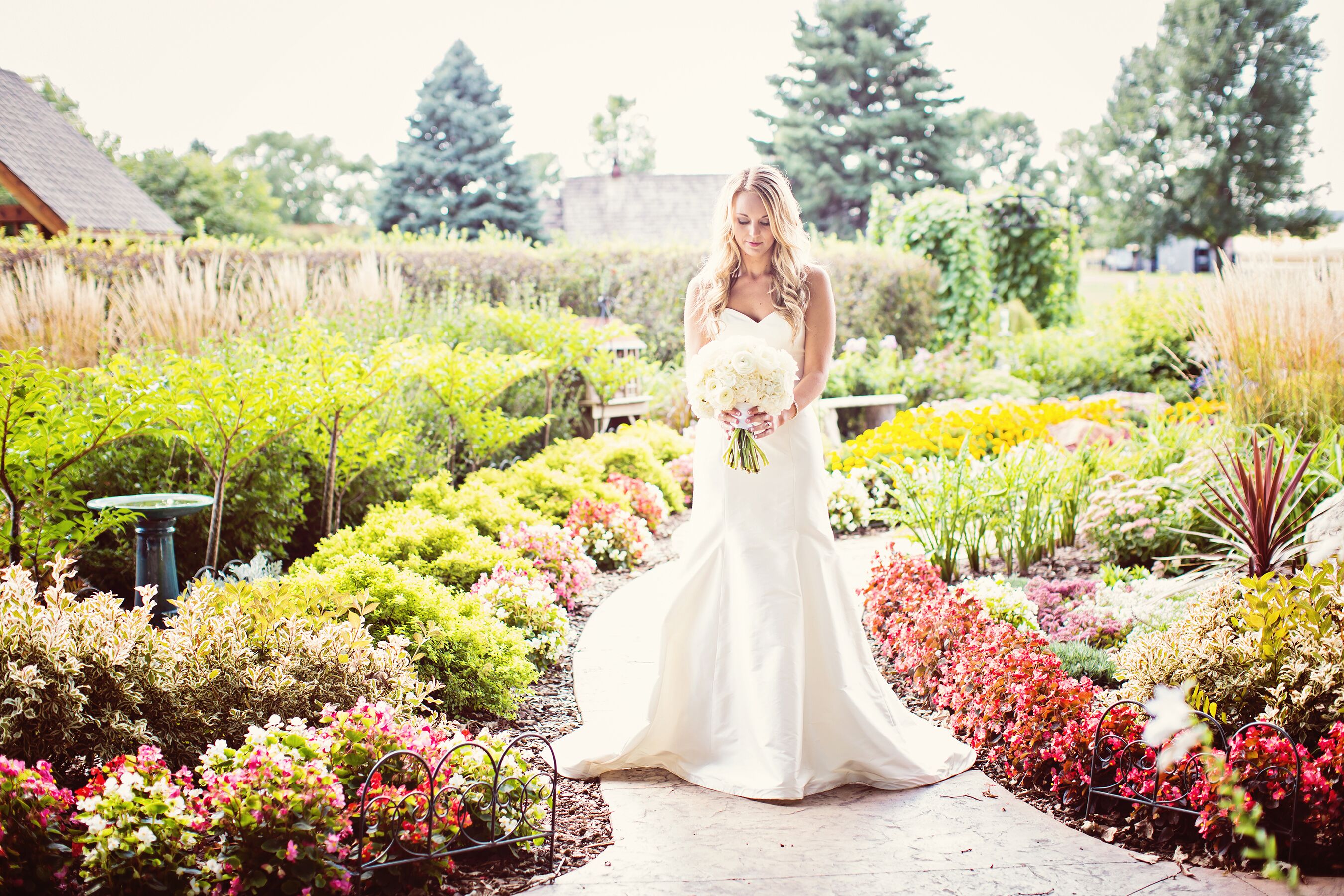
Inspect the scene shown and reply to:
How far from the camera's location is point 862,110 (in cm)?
2506

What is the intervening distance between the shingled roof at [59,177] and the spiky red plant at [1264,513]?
44.2 ft

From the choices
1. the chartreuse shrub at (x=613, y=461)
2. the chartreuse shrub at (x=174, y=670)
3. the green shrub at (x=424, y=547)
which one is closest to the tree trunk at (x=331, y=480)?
the green shrub at (x=424, y=547)

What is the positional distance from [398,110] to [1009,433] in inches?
814

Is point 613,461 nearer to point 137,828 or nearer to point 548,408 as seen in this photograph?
point 548,408

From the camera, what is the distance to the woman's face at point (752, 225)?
10.2 ft

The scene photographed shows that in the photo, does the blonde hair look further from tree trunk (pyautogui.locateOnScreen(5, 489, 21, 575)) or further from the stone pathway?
tree trunk (pyautogui.locateOnScreen(5, 489, 21, 575))

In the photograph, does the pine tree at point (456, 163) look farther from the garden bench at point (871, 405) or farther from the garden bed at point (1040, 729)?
the garden bed at point (1040, 729)

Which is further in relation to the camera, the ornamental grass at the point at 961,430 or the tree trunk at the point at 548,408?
the tree trunk at the point at 548,408

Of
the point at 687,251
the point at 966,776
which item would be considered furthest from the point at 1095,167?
the point at 966,776

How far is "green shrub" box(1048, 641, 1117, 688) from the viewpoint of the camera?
3.60 m

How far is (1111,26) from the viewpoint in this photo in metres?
19.0

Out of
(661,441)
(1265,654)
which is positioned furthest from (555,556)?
(1265,654)

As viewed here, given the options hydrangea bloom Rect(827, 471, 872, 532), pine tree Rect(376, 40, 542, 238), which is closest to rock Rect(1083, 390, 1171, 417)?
hydrangea bloom Rect(827, 471, 872, 532)

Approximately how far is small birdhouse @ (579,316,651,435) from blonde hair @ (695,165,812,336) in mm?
4455
